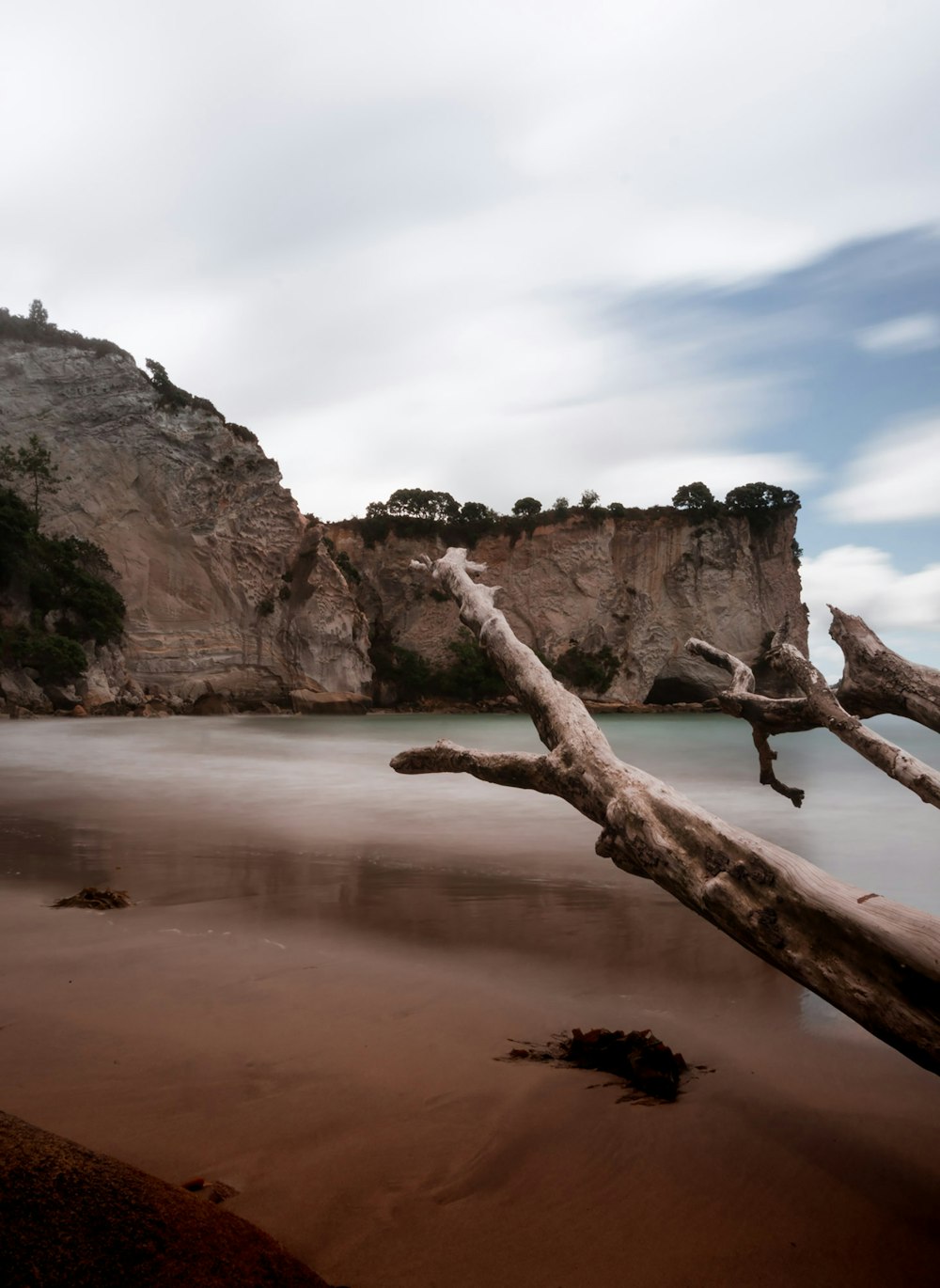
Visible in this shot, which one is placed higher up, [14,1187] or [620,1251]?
[14,1187]

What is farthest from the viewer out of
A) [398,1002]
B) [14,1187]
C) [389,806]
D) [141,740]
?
[141,740]

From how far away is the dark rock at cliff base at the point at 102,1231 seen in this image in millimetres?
1065

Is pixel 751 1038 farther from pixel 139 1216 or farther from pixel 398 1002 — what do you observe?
pixel 139 1216

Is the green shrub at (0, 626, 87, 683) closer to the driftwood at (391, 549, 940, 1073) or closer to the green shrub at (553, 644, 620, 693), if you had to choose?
the green shrub at (553, 644, 620, 693)

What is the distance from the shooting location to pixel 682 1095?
249 centimetres

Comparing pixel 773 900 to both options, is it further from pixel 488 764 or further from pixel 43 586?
pixel 43 586

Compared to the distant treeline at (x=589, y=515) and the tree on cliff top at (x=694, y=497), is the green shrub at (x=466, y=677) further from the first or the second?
the tree on cliff top at (x=694, y=497)

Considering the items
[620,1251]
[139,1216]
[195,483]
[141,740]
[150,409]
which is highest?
[150,409]

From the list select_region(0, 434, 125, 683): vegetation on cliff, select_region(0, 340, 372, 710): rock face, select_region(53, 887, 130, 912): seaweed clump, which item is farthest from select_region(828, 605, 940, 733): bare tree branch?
select_region(0, 340, 372, 710): rock face

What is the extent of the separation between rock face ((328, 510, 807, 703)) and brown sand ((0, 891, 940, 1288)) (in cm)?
4693

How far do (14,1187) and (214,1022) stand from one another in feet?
6.47

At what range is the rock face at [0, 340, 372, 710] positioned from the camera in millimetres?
35469

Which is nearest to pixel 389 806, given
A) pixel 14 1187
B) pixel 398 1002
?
pixel 398 1002

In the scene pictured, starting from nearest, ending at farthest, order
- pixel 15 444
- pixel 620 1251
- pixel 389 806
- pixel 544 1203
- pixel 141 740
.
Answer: pixel 620 1251, pixel 544 1203, pixel 389 806, pixel 141 740, pixel 15 444
